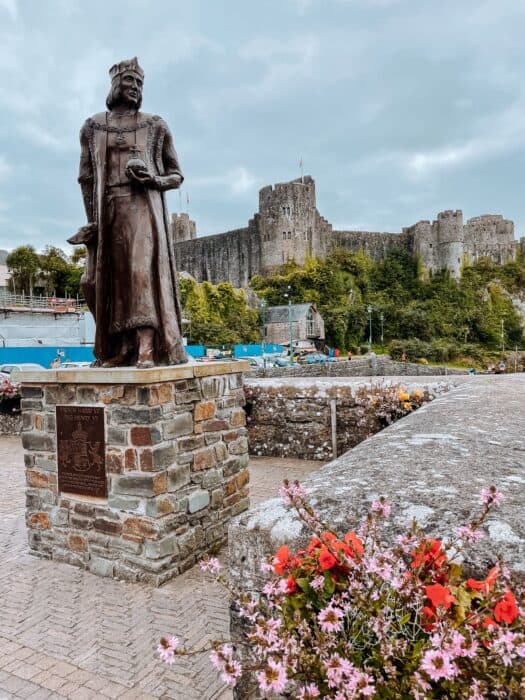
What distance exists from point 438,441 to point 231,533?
1.53 meters

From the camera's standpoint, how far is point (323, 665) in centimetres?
112

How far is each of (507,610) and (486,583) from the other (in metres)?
0.10

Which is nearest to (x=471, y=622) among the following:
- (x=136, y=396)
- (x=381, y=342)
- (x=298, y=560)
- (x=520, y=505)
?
(x=298, y=560)

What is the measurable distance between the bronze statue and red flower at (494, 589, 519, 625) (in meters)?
3.32

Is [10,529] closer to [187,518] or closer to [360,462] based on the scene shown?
[187,518]

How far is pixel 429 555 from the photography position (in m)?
1.27

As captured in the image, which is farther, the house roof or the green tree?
the green tree

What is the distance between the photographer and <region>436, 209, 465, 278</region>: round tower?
193 ft

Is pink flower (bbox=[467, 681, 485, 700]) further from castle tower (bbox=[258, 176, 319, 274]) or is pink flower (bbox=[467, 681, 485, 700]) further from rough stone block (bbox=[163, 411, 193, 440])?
castle tower (bbox=[258, 176, 319, 274])

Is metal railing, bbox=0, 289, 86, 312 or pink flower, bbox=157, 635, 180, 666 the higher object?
metal railing, bbox=0, 289, 86, 312

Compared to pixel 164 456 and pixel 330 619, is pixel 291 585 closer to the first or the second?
pixel 330 619

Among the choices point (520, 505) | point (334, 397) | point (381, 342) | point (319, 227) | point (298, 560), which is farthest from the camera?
point (319, 227)

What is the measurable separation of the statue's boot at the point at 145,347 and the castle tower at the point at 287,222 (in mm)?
49947

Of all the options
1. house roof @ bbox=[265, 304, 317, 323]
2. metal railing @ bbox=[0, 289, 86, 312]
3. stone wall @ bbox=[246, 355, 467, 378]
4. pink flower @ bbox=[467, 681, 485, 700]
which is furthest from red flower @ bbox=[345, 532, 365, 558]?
house roof @ bbox=[265, 304, 317, 323]
